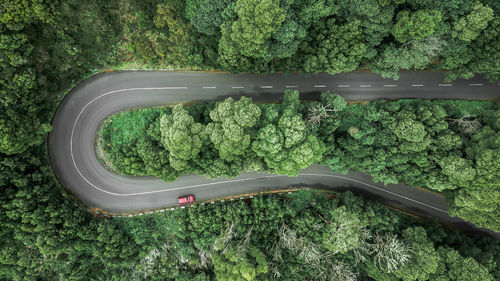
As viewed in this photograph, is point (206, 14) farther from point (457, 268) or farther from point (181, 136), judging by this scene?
point (457, 268)

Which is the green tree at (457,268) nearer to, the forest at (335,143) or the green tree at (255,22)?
the forest at (335,143)

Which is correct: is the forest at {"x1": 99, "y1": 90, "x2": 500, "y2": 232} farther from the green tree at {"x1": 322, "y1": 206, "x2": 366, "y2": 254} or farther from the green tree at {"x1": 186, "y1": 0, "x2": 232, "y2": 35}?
the green tree at {"x1": 186, "y1": 0, "x2": 232, "y2": 35}

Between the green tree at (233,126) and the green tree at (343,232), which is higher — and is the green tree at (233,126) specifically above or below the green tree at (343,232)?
above

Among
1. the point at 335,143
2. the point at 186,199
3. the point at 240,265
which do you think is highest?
the point at 335,143

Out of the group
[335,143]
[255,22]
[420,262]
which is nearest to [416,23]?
[335,143]

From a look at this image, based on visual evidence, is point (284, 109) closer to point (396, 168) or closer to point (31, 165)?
point (396, 168)

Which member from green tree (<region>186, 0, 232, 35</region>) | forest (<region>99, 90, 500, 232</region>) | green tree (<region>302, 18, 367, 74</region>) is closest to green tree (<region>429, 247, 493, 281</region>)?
forest (<region>99, 90, 500, 232</region>)

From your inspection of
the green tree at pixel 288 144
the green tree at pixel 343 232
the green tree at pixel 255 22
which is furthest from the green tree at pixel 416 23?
the green tree at pixel 343 232

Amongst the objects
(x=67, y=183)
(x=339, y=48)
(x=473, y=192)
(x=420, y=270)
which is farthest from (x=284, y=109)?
(x=67, y=183)

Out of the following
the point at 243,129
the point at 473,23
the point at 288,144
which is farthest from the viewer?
the point at 243,129
